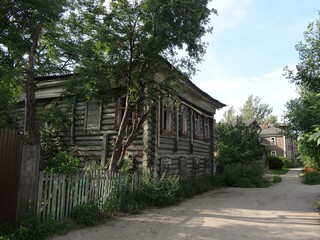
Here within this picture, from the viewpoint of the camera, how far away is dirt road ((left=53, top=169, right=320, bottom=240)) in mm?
6539

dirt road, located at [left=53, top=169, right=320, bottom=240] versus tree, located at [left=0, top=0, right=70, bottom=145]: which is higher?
tree, located at [left=0, top=0, right=70, bottom=145]

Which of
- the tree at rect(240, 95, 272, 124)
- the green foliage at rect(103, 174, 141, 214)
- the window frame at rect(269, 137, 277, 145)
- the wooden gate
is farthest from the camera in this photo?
the tree at rect(240, 95, 272, 124)

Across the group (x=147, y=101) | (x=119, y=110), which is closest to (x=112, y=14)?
(x=147, y=101)

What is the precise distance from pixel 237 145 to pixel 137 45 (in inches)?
643

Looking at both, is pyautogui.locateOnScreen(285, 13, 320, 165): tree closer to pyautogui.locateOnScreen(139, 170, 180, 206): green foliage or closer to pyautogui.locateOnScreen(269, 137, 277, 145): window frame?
pyautogui.locateOnScreen(139, 170, 180, 206): green foliage

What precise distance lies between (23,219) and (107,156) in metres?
6.87

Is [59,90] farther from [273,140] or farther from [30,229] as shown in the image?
[273,140]

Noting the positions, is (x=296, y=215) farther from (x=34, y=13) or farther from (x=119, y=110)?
(x=34, y=13)

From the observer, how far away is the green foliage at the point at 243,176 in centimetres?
1825

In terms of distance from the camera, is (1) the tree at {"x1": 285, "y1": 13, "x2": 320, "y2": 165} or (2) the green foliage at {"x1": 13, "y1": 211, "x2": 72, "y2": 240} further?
(1) the tree at {"x1": 285, "y1": 13, "x2": 320, "y2": 165}

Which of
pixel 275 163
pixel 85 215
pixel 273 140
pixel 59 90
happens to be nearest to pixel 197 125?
pixel 59 90

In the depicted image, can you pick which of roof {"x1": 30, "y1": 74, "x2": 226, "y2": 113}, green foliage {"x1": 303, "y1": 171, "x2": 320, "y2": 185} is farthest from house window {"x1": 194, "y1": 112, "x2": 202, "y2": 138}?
green foliage {"x1": 303, "y1": 171, "x2": 320, "y2": 185}

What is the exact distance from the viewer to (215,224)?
25.3 ft

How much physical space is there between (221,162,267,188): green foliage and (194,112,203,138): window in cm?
310
